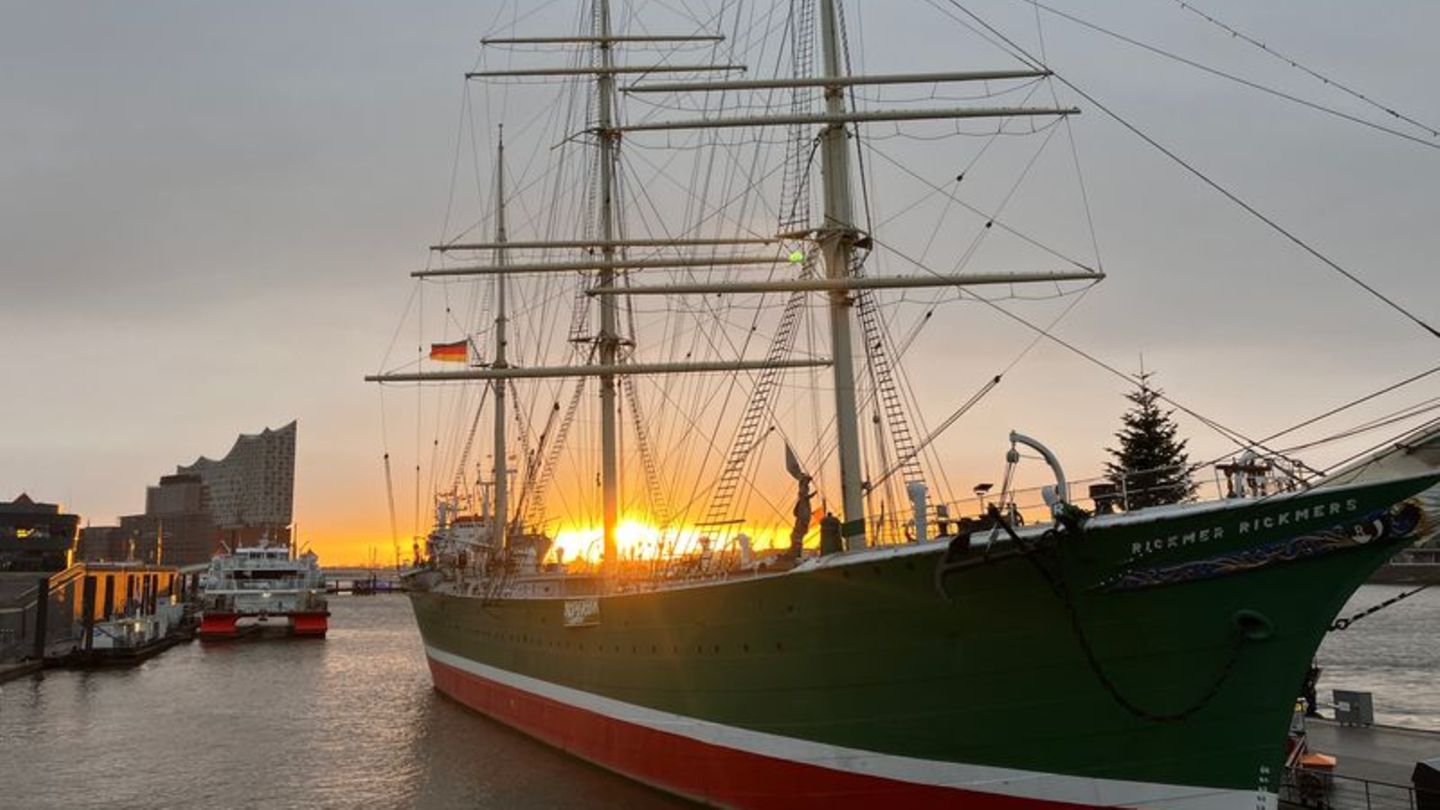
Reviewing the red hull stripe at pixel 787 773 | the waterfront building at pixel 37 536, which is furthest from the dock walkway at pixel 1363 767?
the waterfront building at pixel 37 536

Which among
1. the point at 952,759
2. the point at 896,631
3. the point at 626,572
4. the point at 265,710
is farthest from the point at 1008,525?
the point at 265,710

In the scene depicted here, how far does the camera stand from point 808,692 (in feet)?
38.8

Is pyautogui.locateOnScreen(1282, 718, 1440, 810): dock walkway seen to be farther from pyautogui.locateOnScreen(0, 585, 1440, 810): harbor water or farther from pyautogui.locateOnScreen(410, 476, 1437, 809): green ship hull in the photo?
pyautogui.locateOnScreen(0, 585, 1440, 810): harbor water

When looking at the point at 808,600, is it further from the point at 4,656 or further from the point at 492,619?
the point at 4,656

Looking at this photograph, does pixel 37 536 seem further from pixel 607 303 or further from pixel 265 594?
pixel 607 303

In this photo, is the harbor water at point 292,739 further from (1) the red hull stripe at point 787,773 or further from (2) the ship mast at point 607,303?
(2) the ship mast at point 607,303

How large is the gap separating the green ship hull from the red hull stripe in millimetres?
30

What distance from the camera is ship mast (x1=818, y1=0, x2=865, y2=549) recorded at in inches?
562

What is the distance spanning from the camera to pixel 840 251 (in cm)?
1523

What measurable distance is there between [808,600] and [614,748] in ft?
22.7

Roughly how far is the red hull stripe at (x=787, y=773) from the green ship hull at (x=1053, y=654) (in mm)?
30

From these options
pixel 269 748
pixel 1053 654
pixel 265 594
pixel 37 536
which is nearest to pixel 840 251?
pixel 1053 654

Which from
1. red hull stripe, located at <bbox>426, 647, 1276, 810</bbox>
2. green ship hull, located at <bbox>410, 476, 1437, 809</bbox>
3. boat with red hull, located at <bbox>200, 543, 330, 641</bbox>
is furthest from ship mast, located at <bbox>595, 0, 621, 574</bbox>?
boat with red hull, located at <bbox>200, 543, 330, 641</bbox>

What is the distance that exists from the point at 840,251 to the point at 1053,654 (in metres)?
7.50
